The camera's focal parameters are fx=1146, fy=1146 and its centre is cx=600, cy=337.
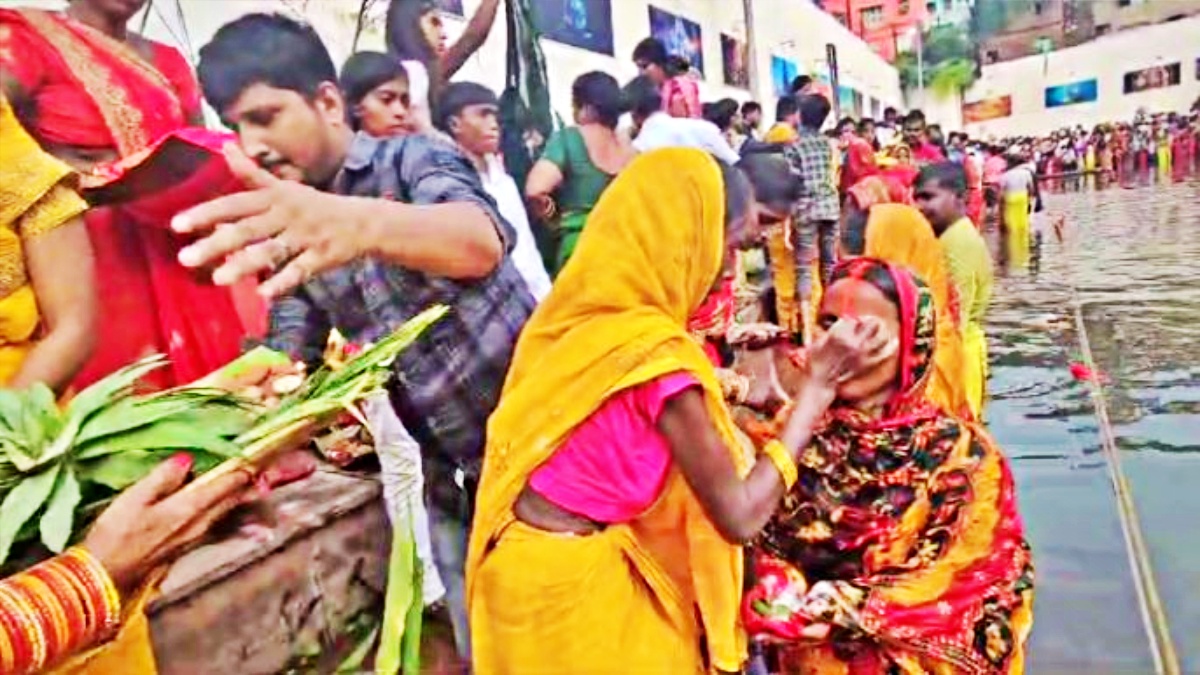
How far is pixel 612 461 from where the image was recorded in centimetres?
182

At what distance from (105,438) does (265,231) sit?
0.40 m

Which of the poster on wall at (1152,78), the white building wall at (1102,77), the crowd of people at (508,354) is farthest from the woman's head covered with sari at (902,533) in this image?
the poster on wall at (1152,78)

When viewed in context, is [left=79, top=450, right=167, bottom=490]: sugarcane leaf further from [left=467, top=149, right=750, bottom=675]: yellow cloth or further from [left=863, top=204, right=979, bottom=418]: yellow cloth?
[left=863, top=204, right=979, bottom=418]: yellow cloth

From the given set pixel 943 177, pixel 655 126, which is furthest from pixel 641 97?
pixel 943 177

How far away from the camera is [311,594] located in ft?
5.43

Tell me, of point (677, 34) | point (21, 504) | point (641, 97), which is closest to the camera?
point (21, 504)

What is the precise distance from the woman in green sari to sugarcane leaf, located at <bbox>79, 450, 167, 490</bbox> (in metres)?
0.97

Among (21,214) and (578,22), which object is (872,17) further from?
(21,214)

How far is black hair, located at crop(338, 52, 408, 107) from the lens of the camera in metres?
1.89

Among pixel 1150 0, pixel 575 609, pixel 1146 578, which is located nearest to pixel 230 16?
pixel 575 609

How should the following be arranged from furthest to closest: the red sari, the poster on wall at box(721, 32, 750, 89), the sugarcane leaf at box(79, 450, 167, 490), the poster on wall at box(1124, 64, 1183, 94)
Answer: the poster on wall at box(1124, 64, 1183, 94) < the poster on wall at box(721, 32, 750, 89) < the red sari < the sugarcane leaf at box(79, 450, 167, 490)

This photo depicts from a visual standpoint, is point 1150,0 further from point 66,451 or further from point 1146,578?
point 66,451

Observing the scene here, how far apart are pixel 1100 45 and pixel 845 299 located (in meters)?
14.8

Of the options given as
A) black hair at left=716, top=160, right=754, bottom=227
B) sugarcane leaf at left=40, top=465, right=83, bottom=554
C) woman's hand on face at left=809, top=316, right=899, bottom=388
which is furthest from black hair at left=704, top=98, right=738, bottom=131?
sugarcane leaf at left=40, top=465, right=83, bottom=554
